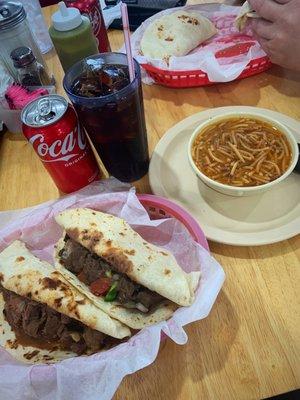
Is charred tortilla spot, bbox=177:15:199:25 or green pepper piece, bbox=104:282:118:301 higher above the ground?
charred tortilla spot, bbox=177:15:199:25

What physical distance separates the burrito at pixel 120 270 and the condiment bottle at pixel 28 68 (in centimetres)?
65

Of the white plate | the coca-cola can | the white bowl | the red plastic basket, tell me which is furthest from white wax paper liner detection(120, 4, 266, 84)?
the coca-cola can

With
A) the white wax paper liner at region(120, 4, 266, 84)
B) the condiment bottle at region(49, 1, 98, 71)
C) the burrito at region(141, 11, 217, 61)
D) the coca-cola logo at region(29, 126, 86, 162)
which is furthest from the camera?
the burrito at region(141, 11, 217, 61)

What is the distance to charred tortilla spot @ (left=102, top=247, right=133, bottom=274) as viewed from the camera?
2.65 ft

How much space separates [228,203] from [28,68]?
2.92 feet

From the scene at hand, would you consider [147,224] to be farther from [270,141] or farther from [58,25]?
[58,25]

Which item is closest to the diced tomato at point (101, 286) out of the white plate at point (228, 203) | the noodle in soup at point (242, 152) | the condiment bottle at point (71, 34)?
the white plate at point (228, 203)

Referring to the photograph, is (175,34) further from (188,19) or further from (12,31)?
(12,31)

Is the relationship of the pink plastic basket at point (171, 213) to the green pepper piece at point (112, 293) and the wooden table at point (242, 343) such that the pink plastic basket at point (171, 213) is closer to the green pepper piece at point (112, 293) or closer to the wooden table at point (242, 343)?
the wooden table at point (242, 343)

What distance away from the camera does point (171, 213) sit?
0.92 meters

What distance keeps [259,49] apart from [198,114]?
0.38m

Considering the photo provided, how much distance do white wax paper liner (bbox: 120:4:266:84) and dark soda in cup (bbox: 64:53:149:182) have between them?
44 centimetres

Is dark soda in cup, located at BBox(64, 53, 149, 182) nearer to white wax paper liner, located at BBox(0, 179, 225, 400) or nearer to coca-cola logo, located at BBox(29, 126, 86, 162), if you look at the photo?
coca-cola logo, located at BBox(29, 126, 86, 162)

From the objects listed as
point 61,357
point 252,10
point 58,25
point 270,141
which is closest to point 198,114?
point 270,141
